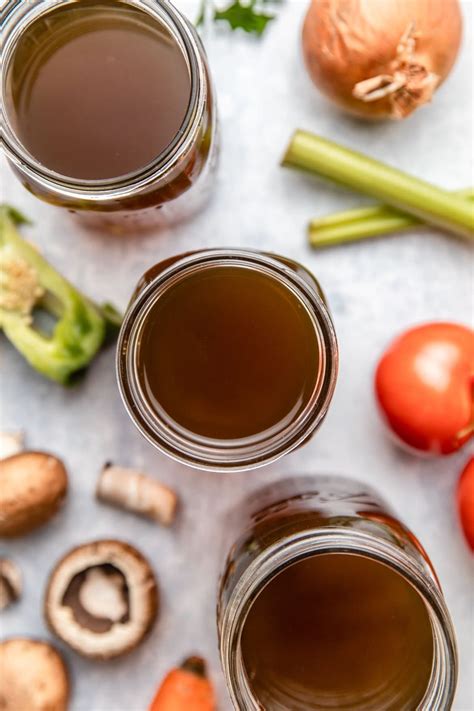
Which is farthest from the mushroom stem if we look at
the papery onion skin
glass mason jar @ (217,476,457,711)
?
the papery onion skin

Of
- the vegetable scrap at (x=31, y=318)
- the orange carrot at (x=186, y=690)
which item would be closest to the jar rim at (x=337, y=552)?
the orange carrot at (x=186, y=690)

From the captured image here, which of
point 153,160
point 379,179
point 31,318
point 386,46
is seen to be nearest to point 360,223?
point 379,179

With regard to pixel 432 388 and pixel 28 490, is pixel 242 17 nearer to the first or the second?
pixel 432 388

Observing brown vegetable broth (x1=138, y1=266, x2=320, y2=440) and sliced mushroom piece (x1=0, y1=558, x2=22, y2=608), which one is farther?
sliced mushroom piece (x1=0, y1=558, x2=22, y2=608)

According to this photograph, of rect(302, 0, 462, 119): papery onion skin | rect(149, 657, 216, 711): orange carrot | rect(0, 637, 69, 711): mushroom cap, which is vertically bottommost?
rect(149, 657, 216, 711): orange carrot

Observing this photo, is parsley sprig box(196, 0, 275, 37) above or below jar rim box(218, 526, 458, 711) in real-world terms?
above

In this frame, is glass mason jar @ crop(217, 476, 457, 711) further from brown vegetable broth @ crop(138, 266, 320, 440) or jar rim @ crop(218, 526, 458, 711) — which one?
brown vegetable broth @ crop(138, 266, 320, 440)

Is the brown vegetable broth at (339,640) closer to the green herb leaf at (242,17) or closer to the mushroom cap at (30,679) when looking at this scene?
the mushroom cap at (30,679)
